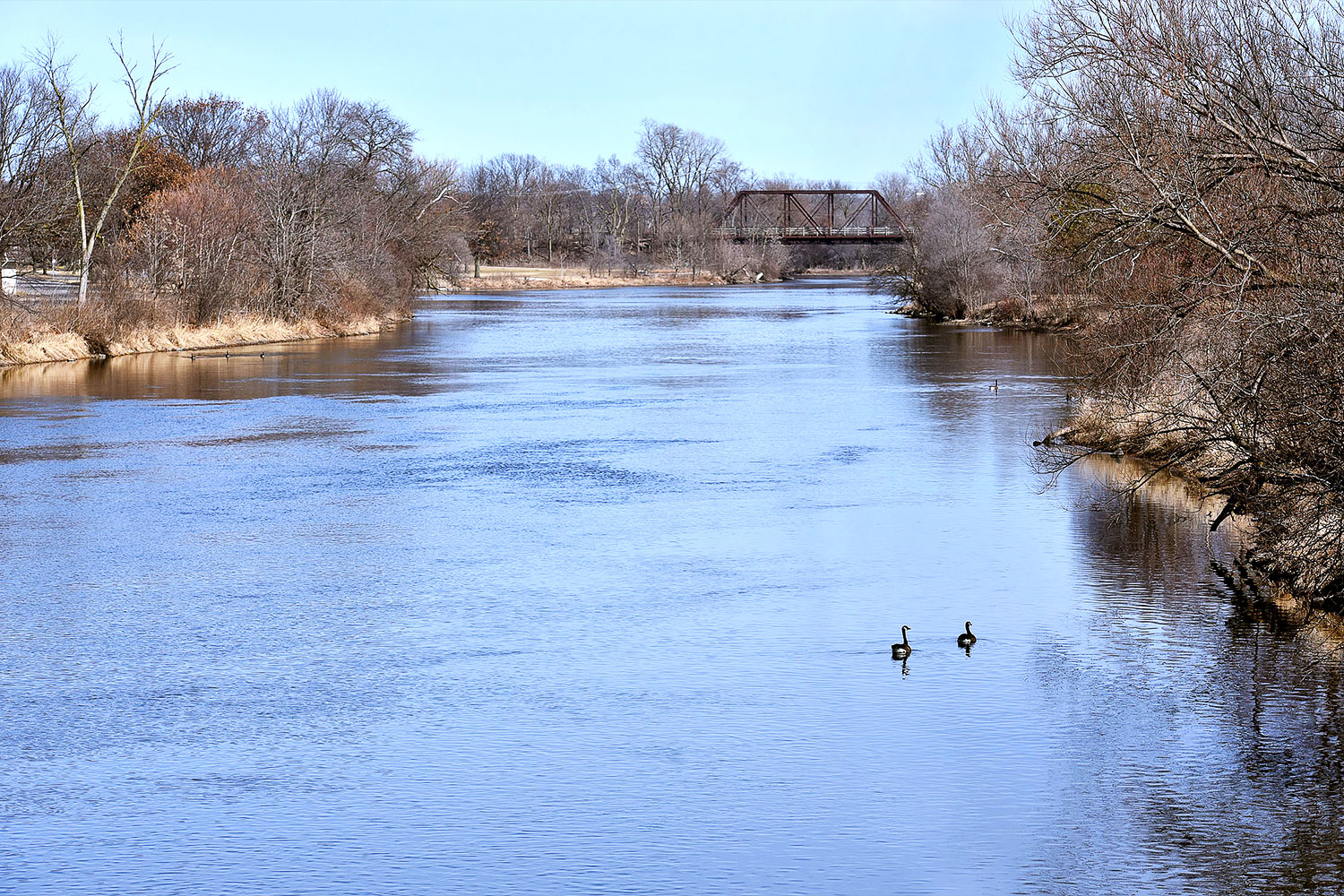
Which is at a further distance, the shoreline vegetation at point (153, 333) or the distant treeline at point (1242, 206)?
the shoreline vegetation at point (153, 333)

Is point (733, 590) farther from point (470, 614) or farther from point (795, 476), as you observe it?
point (795, 476)

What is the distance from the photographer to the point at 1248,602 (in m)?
12.0

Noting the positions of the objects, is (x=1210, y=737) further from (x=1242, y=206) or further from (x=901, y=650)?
(x=1242, y=206)

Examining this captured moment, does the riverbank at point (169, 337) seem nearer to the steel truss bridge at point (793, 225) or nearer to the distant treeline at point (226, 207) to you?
the distant treeline at point (226, 207)

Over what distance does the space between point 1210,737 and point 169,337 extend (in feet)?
118

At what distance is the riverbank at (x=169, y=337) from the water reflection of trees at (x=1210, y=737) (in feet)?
94.6

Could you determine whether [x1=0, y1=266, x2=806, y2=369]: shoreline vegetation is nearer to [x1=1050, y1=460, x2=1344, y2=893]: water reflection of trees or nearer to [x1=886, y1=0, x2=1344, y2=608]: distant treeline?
[x1=886, y1=0, x2=1344, y2=608]: distant treeline

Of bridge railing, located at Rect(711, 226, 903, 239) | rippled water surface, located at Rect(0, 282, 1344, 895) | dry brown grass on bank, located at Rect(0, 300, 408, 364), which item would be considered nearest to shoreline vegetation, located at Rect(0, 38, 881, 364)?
dry brown grass on bank, located at Rect(0, 300, 408, 364)

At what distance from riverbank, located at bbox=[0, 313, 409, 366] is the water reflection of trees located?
94.6 feet

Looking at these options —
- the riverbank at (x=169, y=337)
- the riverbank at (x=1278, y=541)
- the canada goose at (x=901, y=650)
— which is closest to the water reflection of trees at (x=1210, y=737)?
the riverbank at (x=1278, y=541)

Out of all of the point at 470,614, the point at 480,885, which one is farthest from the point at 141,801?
the point at 470,614

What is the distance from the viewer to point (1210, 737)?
8844 millimetres

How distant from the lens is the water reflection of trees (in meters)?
7.13

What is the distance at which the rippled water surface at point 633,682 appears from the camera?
7191mm
